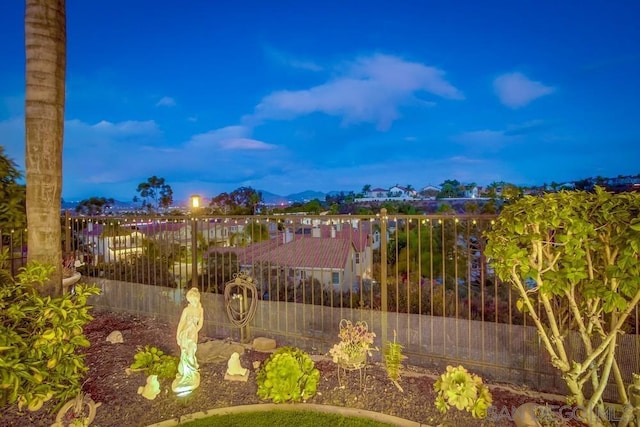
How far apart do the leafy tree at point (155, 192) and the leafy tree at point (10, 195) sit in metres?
23.0

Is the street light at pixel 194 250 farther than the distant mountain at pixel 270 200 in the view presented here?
No

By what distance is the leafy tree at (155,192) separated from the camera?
87.9 ft

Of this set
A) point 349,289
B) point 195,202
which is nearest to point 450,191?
point 349,289

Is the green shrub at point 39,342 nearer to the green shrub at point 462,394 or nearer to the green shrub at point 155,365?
the green shrub at point 155,365

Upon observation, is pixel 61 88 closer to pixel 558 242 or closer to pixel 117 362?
pixel 117 362

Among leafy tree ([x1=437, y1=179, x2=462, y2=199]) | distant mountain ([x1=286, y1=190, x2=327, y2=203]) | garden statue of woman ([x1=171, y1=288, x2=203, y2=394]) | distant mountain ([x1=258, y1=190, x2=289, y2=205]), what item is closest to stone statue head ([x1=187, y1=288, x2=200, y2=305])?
garden statue of woman ([x1=171, y1=288, x2=203, y2=394])

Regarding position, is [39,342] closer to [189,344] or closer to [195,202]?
[189,344]

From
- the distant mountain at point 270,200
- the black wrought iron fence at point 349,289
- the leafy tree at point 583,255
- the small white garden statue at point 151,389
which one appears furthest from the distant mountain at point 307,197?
the leafy tree at point 583,255

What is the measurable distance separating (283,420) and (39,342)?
1.80 m

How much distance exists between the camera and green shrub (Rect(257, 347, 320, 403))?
9.92 feet

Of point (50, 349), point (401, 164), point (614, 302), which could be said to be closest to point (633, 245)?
point (614, 302)

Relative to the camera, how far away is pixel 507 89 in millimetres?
21141

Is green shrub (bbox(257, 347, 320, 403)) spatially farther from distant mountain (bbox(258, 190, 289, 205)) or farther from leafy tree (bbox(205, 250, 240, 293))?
distant mountain (bbox(258, 190, 289, 205))

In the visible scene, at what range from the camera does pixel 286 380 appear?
9.99 feet
